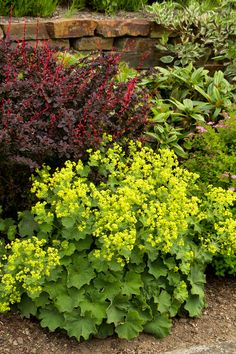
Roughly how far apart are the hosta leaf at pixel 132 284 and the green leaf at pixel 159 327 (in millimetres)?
253

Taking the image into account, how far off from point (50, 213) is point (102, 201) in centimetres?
32

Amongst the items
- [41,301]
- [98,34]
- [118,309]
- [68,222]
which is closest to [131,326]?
[118,309]

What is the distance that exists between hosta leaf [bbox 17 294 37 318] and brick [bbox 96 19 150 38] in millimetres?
3057

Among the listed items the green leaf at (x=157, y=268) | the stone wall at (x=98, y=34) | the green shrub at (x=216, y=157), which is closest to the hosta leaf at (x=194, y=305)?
the green leaf at (x=157, y=268)

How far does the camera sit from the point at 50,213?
4.05 meters

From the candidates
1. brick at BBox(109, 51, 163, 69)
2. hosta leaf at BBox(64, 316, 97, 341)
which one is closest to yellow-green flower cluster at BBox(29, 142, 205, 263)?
hosta leaf at BBox(64, 316, 97, 341)

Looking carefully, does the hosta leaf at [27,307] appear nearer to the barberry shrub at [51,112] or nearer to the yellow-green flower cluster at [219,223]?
the barberry shrub at [51,112]

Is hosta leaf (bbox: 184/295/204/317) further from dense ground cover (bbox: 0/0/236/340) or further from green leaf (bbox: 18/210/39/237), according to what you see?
green leaf (bbox: 18/210/39/237)

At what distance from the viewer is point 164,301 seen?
4.19 meters

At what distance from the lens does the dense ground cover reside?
12.9 feet

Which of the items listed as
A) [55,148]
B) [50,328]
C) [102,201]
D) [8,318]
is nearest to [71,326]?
[50,328]

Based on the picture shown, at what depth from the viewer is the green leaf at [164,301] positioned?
13.6 feet

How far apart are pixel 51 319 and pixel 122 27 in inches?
129

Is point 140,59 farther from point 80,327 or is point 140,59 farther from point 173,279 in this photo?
point 80,327
